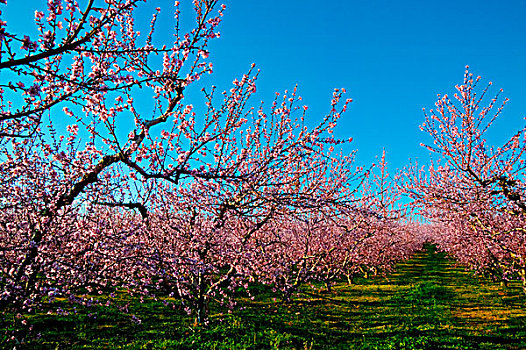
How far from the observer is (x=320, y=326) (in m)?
10.7

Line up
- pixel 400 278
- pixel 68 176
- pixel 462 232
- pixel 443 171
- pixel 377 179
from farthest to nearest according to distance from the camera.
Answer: pixel 400 278, pixel 377 179, pixel 462 232, pixel 443 171, pixel 68 176

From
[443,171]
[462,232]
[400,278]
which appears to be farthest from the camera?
[400,278]

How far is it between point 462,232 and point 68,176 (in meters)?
16.8

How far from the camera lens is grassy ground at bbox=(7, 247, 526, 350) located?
877 centimetres

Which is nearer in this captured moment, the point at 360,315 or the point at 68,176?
the point at 68,176

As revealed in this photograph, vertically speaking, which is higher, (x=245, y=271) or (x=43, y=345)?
(x=245, y=271)

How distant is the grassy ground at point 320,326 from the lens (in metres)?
8.77

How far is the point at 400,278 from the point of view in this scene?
2227cm

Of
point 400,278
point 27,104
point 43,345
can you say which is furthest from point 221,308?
point 400,278

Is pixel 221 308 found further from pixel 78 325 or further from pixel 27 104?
pixel 27 104

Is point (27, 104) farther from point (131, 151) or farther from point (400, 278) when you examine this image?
point (400, 278)

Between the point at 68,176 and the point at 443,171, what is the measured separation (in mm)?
13489

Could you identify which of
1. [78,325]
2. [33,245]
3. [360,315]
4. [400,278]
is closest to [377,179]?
[400,278]

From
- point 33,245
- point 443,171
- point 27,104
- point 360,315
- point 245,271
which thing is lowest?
point 360,315
